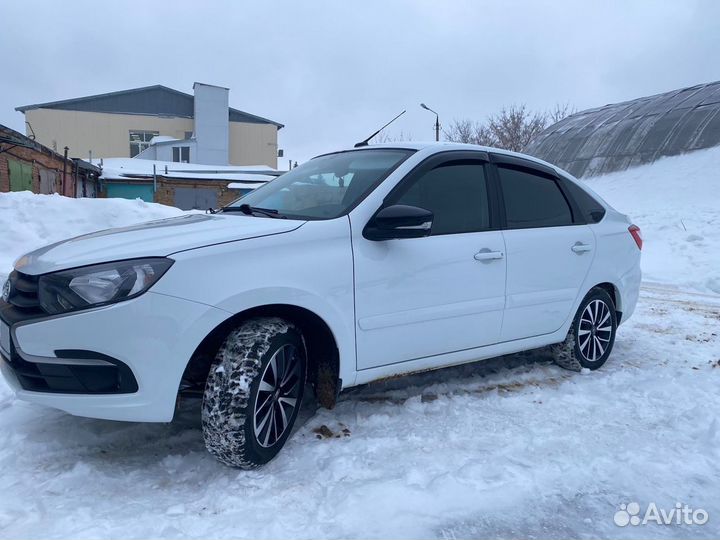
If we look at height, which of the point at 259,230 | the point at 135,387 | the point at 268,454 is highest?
the point at 259,230

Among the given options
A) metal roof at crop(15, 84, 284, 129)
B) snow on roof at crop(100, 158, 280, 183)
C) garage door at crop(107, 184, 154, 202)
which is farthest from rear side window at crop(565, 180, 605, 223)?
metal roof at crop(15, 84, 284, 129)

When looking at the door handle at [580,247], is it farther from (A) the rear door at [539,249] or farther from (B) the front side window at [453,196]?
(B) the front side window at [453,196]

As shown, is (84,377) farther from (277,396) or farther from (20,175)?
(20,175)

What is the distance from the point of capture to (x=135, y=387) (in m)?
2.41

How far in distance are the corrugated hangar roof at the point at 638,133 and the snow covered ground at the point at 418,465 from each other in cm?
1720

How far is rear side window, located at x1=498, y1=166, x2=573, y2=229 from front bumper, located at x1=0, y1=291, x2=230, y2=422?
2.22 metres

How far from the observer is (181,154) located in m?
37.5

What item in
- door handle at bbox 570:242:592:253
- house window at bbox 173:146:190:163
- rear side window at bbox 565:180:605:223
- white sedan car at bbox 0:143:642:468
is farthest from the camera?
house window at bbox 173:146:190:163

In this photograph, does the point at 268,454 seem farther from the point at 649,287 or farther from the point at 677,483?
the point at 649,287

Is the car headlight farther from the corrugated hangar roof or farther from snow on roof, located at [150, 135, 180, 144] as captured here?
snow on roof, located at [150, 135, 180, 144]

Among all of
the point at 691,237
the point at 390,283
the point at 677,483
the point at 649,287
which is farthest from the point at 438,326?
the point at 691,237

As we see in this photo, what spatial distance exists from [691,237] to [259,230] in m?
12.8

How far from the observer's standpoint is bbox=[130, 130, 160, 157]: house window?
40031 mm

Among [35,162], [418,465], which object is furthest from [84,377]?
[35,162]
